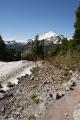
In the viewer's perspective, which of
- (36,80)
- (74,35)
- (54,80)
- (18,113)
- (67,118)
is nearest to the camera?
(67,118)

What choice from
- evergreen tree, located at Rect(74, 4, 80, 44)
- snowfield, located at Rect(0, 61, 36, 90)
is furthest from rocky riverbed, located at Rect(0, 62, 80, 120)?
evergreen tree, located at Rect(74, 4, 80, 44)

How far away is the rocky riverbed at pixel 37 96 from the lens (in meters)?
20.2

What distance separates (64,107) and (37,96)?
427cm

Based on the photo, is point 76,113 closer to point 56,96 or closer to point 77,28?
point 56,96

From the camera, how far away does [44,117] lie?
19.0m

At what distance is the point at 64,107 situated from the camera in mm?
20734

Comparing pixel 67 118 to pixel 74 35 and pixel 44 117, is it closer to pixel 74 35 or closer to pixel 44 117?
pixel 44 117

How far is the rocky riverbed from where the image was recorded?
66.4ft

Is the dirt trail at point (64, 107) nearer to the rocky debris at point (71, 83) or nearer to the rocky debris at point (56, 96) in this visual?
the rocky debris at point (56, 96)

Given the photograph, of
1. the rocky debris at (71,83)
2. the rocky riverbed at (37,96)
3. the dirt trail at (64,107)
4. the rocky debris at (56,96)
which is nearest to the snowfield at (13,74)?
the rocky riverbed at (37,96)

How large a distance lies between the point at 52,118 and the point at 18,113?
3.39 m

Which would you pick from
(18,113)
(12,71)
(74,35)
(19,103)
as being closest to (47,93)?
(19,103)

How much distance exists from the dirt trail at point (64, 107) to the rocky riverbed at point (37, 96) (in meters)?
0.10

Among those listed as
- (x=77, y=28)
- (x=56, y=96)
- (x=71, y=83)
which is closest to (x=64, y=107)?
(x=56, y=96)
